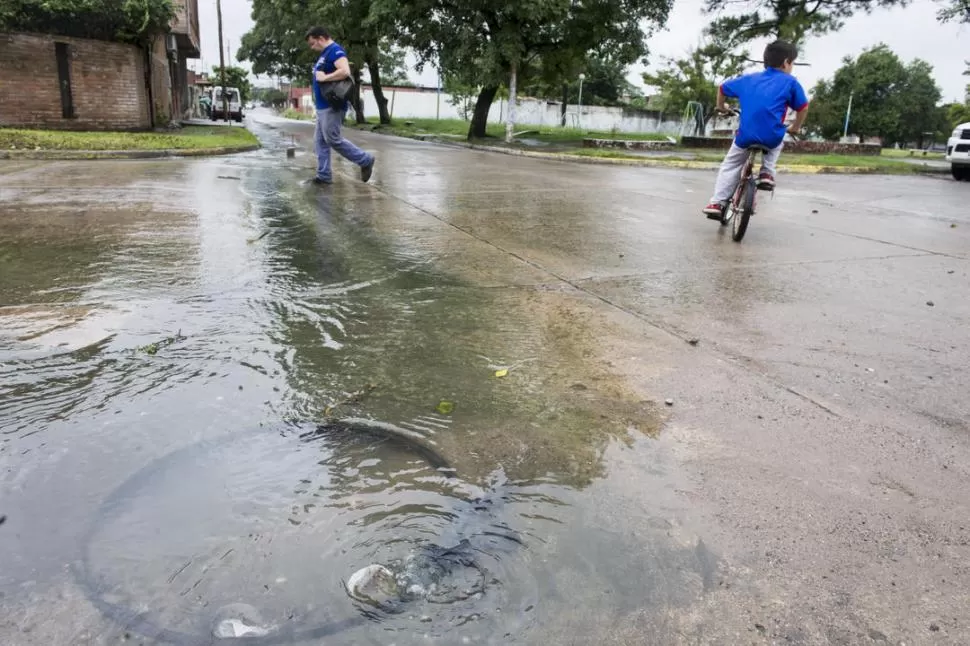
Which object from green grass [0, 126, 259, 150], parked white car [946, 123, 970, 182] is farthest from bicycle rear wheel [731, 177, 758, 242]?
parked white car [946, 123, 970, 182]

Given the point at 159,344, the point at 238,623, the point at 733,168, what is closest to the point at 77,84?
the point at 733,168

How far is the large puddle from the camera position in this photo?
165cm

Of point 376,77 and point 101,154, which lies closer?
point 101,154

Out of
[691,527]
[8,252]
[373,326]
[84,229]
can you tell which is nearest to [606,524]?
[691,527]

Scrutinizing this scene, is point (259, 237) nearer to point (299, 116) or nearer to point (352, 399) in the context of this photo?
point (352, 399)

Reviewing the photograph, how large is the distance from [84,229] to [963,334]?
634 centimetres

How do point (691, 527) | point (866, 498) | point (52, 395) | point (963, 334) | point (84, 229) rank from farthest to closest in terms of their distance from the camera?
point (84, 229) → point (963, 334) → point (52, 395) → point (866, 498) → point (691, 527)

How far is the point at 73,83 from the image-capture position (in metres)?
16.9

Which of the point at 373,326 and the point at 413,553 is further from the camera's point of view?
the point at 373,326

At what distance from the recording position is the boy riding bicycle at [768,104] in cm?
604

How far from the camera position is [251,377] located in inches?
113

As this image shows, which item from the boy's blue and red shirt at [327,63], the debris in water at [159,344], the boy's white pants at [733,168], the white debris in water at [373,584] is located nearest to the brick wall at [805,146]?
the boy's blue and red shirt at [327,63]

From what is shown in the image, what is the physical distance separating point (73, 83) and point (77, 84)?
0.09 metres

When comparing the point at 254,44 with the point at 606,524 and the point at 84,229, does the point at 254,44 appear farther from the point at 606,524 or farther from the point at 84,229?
the point at 606,524
